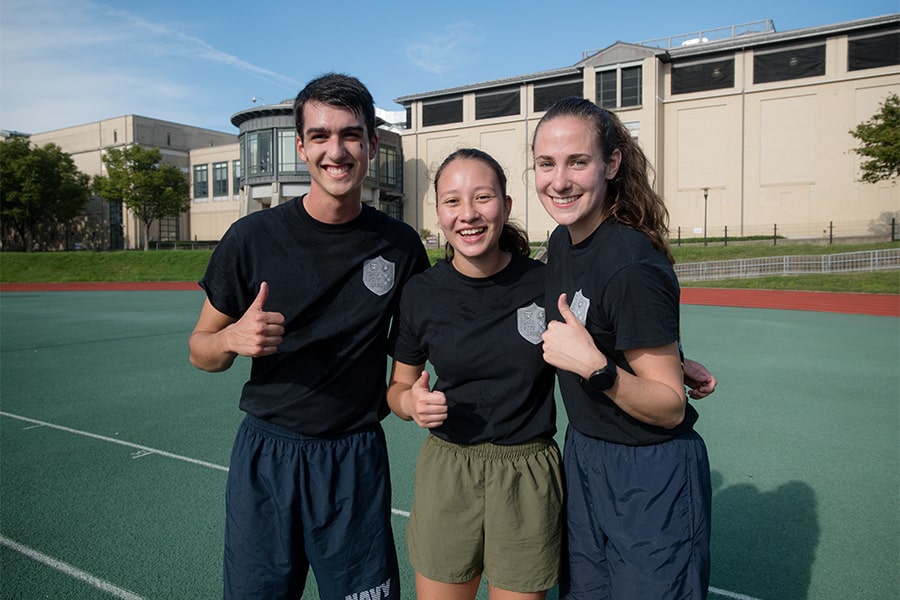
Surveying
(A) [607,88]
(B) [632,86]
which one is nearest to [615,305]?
(B) [632,86]

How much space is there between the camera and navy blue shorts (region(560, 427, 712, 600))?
1.88 m

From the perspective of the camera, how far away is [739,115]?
40.2 meters

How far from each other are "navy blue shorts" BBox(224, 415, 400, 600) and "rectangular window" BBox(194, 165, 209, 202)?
60.7 metres

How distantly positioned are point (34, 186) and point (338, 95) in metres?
58.6

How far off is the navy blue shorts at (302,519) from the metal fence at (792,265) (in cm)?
2652

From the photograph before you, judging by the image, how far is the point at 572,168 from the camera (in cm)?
204

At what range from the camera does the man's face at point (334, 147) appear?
230 cm

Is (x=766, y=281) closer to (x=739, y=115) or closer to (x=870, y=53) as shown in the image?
(x=739, y=115)

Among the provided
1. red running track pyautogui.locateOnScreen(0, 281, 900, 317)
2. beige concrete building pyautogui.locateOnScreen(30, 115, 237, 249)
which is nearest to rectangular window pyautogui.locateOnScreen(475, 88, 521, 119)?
red running track pyautogui.locateOnScreen(0, 281, 900, 317)

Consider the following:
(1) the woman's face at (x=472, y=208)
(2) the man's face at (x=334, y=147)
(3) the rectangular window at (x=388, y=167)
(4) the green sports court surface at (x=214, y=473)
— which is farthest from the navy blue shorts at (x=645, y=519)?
(3) the rectangular window at (x=388, y=167)

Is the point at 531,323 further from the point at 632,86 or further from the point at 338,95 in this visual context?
the point at 632,86

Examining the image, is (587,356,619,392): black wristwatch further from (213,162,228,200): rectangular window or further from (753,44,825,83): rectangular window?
(213,162,228,200): rectangular window

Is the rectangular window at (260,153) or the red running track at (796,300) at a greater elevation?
the rectangular window at (260,153)

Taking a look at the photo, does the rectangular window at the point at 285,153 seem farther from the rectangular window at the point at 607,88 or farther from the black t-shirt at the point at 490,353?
the black t-shirt at the point at 490,353
